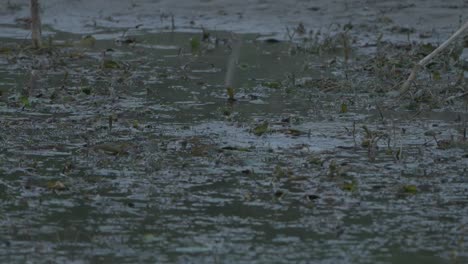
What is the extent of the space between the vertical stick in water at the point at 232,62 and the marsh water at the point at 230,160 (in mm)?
60

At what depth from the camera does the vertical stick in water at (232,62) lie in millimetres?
10827

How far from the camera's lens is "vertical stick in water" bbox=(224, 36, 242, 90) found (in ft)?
35.5

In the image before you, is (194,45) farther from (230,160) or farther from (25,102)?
(230,160)

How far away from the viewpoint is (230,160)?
7594 millimetres

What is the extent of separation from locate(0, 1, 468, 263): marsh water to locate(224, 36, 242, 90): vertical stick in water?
0.20 ft

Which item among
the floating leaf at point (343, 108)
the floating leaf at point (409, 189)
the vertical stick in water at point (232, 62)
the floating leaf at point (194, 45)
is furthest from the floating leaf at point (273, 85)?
the floating leaf at point (409, 189)

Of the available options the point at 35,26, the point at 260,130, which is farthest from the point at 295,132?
the point at 35,26

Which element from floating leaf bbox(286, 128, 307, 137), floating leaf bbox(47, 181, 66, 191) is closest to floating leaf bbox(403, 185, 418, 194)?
floating leaf bbox(286, 128, 307, 137)

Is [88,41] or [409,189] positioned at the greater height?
[88,41]

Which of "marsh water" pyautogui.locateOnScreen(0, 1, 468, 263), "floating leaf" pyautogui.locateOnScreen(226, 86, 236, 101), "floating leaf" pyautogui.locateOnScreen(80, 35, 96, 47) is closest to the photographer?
"marsh water" pyautogui.locateOnScreen(0, 1, 468, 263)

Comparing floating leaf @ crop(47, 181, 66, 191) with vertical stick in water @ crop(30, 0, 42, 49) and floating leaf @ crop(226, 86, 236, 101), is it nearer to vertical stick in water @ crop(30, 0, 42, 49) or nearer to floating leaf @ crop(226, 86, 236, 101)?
floating leaf @ crop(226, 86, 236, 101)

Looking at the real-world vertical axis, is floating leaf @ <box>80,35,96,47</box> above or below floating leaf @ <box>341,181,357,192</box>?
above

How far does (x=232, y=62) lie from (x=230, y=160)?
4.46m

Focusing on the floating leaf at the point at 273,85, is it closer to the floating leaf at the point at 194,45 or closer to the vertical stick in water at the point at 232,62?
the vertical stick in water at the point at 232,62
